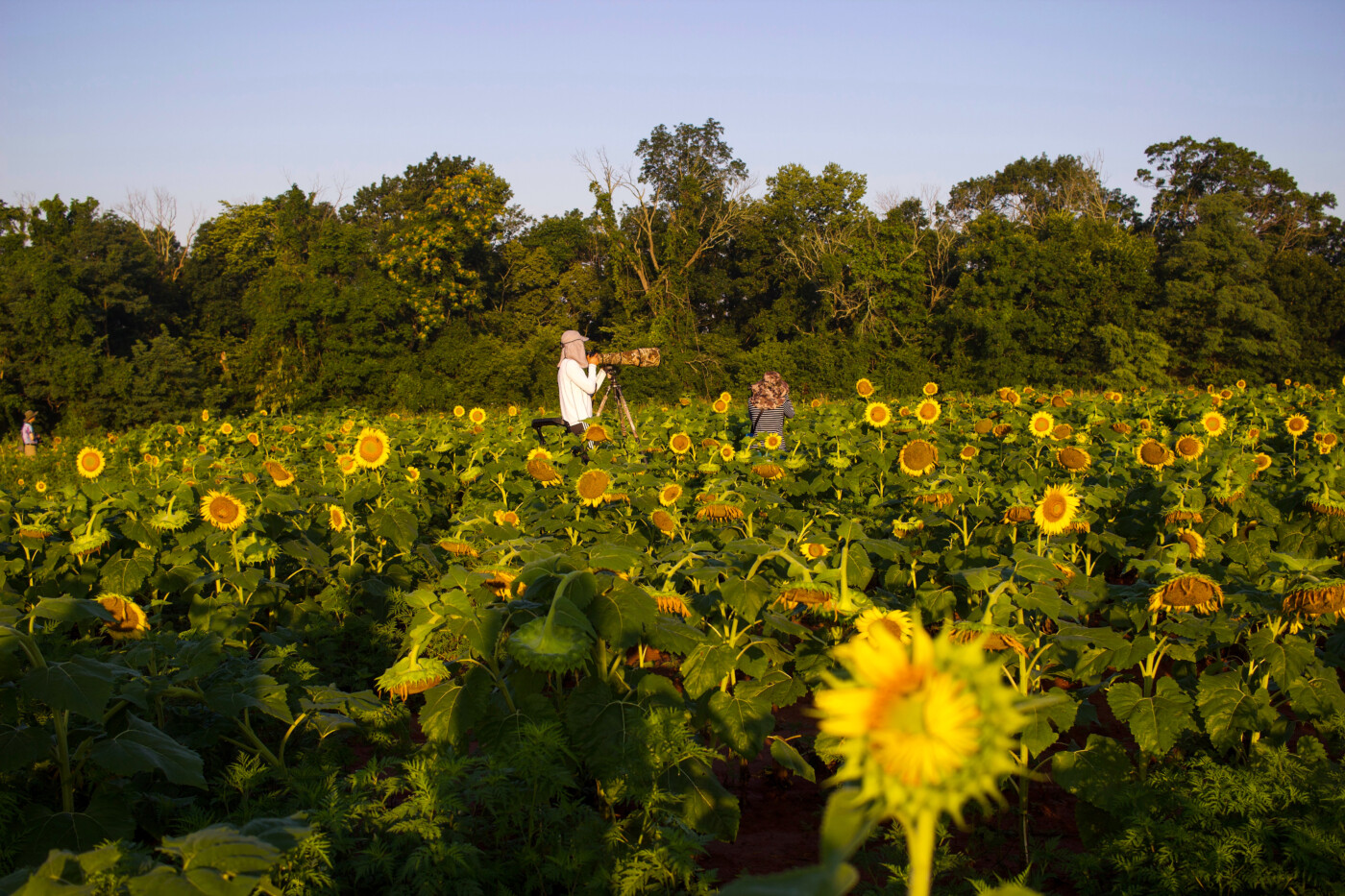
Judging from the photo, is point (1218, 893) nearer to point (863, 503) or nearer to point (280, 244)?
point (863, 503)

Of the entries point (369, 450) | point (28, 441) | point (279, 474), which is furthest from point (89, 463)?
point (28, 441)

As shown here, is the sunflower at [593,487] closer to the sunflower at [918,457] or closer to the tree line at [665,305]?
the sunflower at [918,457]

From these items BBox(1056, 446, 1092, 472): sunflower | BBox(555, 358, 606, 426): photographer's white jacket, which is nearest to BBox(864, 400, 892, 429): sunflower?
BBox(1056, 446, 1092, 472): sunflower

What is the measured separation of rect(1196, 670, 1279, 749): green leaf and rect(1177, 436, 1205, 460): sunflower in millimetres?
3319

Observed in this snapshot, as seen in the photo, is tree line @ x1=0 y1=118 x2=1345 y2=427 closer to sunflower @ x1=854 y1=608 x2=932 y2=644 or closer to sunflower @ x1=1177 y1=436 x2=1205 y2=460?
sunflower @ x1=1177 y1=436 x2=1205 y2=460

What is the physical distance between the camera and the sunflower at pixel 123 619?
3232 mm

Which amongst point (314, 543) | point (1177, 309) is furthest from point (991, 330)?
point (314, 543)

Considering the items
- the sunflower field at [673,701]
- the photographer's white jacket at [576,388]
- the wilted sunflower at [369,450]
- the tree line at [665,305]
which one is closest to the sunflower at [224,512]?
the sunflower field at [673,701]

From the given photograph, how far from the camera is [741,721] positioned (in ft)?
8.93

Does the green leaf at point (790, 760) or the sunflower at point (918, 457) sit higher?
the sunflower at point (918, 457)

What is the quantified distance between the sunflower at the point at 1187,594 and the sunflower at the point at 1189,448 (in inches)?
127

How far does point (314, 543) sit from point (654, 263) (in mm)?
28529

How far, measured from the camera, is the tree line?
91.2 ft

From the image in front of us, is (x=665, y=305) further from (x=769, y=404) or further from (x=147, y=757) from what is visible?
(x=147, y=757)
